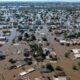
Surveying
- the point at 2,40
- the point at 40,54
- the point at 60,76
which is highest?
the point at 2,40

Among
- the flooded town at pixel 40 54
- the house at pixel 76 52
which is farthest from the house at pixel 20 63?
the house at pixel 76 52

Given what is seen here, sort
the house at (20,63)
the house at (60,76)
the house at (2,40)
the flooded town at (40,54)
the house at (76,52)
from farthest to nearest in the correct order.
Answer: the house at (2,40) → the house at (76,52) → the house at (20,63) → the flooded town at (40,54) → the house at (60,76)

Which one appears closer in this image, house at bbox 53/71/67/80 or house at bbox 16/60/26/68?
house at bbox 53/71/67/80

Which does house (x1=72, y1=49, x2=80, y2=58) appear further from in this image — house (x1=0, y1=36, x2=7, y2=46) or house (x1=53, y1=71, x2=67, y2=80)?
house (x1=0, y1=36, x2=7, y2=46)

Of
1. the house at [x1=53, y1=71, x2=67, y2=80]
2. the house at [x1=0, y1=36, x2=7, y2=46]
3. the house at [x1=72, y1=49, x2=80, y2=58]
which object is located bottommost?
the house at [x1=53, y1=71, x2=67, y2=80]

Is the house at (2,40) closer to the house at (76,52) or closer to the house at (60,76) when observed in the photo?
the house at (76,52)

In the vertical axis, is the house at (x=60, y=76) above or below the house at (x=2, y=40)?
below

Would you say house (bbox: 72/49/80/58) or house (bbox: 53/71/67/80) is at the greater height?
house (bbox: 72/49/80/58)

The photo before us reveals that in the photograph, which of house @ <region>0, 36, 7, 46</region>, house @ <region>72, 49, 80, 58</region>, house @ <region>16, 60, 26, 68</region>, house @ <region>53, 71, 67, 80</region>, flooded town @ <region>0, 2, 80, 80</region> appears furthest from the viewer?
house @ <region>0, 36, 7, 46</region>

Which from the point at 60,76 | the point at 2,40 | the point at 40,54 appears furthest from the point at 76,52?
the point at 2,40

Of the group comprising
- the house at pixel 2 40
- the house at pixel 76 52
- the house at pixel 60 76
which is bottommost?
the house at pixel 60 76

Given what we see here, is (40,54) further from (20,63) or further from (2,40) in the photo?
(2,40)

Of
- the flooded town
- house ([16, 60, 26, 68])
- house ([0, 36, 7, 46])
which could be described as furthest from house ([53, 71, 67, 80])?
house ([0, 36, 7, 46])
